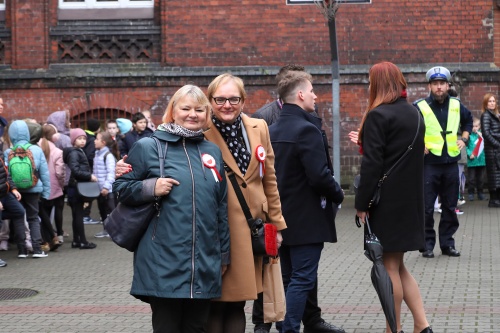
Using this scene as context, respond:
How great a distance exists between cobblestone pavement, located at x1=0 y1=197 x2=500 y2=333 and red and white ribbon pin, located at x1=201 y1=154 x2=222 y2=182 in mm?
2670

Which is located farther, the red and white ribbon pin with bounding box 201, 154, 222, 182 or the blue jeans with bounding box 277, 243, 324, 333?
the blue jeans with bounding box 277, 243, 324, 333

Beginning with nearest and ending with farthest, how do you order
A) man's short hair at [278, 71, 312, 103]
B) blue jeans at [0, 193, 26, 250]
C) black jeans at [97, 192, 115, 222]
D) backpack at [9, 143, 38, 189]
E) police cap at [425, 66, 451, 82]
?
1. man's short hair at [278, 71, 312, 103]
2. police cap at [425, 66, 451, 82]
3. blue jeans at [0, 193, 26, 250]
4. backpack at [9, 143, 38, 189]
5. black jeans at [97, 192, 115, 222]

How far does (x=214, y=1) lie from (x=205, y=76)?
1444 mm

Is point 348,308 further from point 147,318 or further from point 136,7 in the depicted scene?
point 136,7

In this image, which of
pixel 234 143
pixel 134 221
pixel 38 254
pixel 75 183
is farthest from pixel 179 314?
pixel 75 183

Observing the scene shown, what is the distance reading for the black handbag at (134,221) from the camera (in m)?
5.62

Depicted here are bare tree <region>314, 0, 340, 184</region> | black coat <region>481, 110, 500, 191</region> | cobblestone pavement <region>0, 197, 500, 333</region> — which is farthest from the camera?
black coat <region>481, 110, 500, 191</region>

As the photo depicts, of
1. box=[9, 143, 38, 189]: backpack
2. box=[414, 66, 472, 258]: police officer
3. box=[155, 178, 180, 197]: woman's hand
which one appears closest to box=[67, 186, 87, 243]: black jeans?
box=[9, 143, 38, 189]: backpack

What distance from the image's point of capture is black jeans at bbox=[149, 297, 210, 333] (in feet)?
18.7

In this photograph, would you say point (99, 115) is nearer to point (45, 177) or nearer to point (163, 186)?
point (45, 177)

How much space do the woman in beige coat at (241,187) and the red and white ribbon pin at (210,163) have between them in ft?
1.10

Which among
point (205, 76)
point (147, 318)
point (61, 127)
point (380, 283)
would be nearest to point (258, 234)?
point (380, 283)

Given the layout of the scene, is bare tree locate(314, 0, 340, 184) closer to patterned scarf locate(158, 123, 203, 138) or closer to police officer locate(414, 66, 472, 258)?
police officer locate(414, 66, 472, 258)

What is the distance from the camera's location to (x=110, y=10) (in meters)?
20.6
